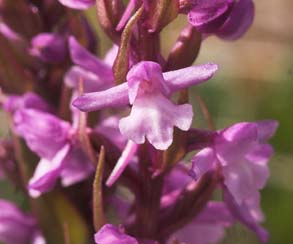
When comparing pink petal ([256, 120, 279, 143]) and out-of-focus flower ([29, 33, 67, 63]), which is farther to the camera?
out-of-focus flower ([29, 33, 67, 63])

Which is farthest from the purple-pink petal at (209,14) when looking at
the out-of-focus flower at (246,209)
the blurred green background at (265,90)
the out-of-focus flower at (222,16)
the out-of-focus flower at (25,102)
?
the blurred green background at (265,90)

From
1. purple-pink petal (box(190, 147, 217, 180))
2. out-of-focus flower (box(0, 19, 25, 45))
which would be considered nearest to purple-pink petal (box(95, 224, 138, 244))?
purple-pink petal (box(190, 147, 217, 180))

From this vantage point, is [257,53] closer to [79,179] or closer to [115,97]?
[79,179]

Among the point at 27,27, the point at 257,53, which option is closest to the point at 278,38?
the point at 257,53

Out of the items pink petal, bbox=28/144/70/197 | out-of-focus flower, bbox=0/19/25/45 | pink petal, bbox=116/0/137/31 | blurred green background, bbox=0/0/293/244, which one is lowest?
blurred green background, bbox=0/0/293/244

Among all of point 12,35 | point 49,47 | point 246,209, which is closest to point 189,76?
point 246,209

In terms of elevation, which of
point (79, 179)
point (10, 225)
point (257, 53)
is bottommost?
point (257, 53)

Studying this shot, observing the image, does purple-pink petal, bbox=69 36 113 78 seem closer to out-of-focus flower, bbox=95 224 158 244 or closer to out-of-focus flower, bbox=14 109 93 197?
out-of-focus flower, bbox=14 109 93 197
